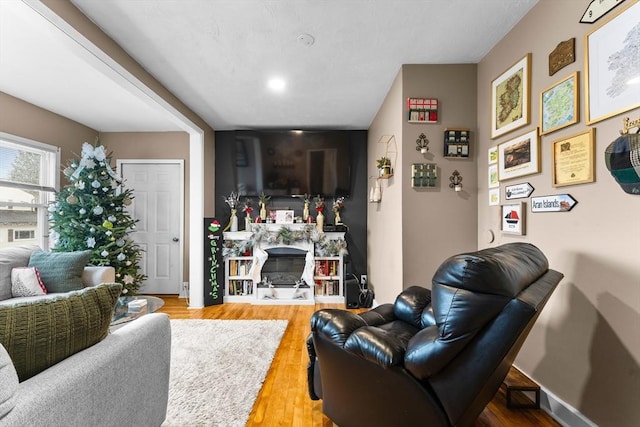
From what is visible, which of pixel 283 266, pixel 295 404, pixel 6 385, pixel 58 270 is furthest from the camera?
pixel 283 266

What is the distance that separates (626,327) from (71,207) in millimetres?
4918

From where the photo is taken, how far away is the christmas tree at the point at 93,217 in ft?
11.0

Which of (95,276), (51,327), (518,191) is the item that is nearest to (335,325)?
(51,327)

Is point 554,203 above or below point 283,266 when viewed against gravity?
above

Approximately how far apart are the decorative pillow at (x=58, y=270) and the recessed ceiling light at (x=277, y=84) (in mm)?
2654

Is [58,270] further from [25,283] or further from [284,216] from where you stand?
[284,216]

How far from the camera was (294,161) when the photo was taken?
4184 millimetres

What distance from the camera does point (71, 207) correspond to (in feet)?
11.0

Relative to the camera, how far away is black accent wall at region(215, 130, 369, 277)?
14.5ft

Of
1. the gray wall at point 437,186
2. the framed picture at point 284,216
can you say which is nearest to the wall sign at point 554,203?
the gray wall at point 437,186

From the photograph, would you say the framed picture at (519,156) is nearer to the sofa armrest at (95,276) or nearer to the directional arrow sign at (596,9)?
the directional arrow sign at (596,9)

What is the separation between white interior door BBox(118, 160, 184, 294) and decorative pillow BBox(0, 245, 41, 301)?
5.50 feet

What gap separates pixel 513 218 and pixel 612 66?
3.38 ft

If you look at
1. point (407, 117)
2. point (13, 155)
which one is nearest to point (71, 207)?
point (13, 155)
